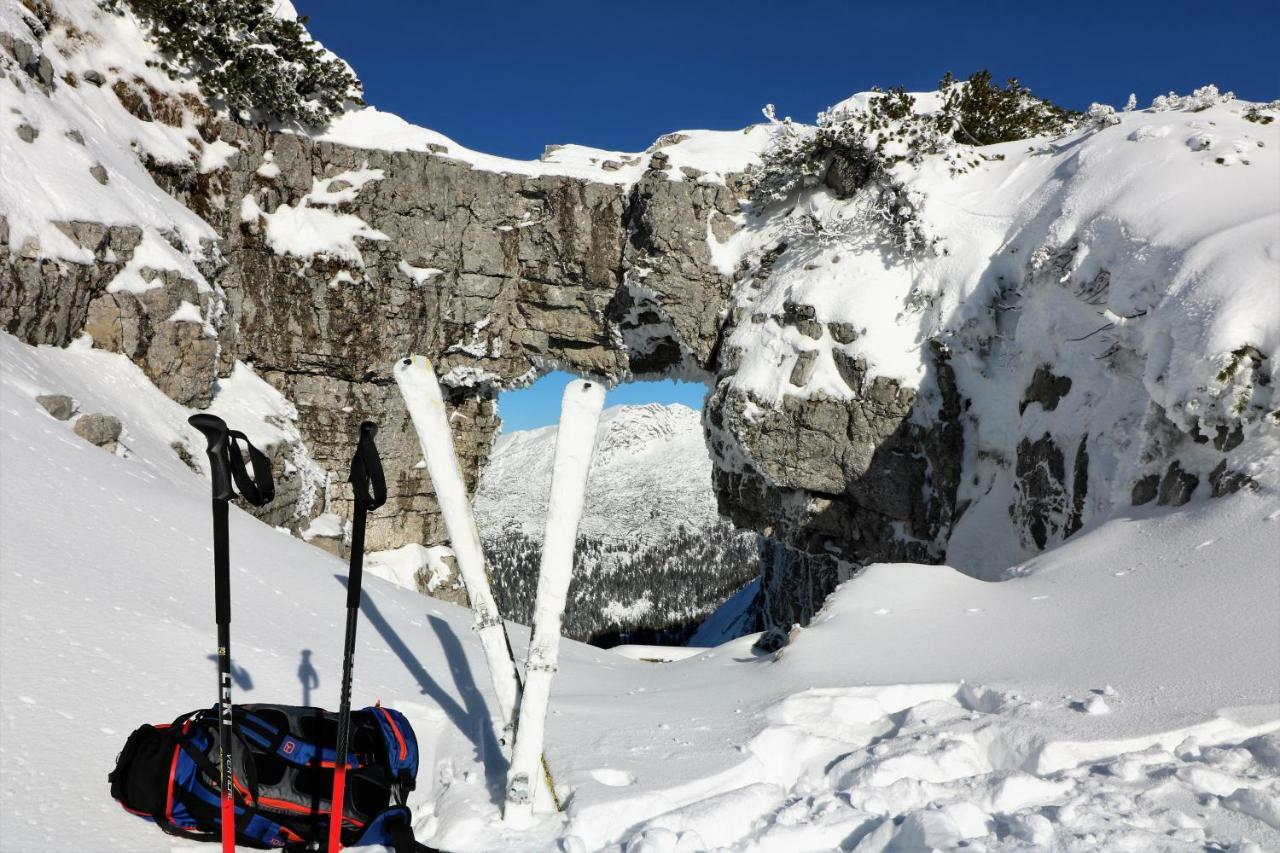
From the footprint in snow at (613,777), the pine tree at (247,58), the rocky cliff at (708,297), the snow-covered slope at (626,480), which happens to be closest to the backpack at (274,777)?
the footprint in snow at (613,777)

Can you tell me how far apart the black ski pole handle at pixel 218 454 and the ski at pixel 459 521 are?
1.21 m

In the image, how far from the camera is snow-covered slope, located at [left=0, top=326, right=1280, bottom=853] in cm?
375

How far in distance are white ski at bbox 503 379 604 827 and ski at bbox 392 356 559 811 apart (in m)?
0.24

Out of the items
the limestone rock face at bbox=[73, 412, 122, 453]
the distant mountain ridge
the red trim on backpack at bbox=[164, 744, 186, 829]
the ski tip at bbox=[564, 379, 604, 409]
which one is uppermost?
the ski tip at bbox=[564, 379, 604, 409]

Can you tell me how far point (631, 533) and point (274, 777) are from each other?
386 feet

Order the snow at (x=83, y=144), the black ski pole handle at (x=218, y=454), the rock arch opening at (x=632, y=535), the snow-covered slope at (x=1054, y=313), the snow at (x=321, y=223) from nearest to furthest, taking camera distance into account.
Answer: the black ski pole handle at (x=218, y=454) → the snow-covered slope at (x=1054, y=313) → the snow at (x=83, y=144) → the snow at (x=321, y=223) → the rock arch opening at (x=632, y=535)

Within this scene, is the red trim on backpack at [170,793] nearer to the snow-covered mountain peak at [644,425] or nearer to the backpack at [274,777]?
the backpack at [274,777]

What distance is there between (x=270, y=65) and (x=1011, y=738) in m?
25.2

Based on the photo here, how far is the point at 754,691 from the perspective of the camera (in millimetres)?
6215

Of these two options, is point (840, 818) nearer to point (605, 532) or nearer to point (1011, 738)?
point (1011, 738)

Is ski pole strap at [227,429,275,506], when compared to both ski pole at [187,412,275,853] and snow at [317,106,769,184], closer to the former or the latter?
ski pole at [187,412,275,853]

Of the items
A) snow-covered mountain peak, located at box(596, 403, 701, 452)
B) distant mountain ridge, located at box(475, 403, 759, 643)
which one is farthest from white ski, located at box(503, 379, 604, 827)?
snow-covered mountain peak, located at box(596, 403, 701, 452)

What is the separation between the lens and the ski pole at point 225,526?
3.22 metres

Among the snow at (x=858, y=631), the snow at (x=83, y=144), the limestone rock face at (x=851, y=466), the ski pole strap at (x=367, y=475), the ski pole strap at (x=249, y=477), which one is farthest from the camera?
the limestone rock face at (x=851, y=466)
